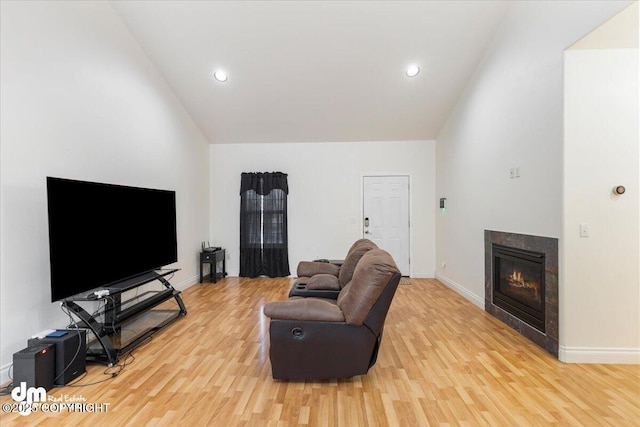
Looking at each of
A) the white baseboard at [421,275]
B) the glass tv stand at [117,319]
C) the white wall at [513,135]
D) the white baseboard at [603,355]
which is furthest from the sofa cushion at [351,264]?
the white baseboard at [421,275]

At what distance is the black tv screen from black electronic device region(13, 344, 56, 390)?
14.9 inches

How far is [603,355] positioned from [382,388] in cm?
204

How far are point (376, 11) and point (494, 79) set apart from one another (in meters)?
1.72

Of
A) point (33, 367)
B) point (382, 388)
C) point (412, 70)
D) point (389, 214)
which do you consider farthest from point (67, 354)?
point (389, 214)

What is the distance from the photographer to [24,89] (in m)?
2.59

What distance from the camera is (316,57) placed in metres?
4.39

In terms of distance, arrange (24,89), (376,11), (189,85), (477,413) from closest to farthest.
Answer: (477,413), (24,89), (376,11), (189,85)

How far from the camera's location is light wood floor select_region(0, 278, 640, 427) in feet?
6.61

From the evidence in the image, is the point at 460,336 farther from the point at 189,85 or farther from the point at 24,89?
the point at 189,85

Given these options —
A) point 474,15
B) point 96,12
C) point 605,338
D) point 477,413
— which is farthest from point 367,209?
point 96,12

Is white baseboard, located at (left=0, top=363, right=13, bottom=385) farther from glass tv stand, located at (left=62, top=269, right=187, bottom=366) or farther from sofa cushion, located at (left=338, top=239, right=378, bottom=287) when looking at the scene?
sofa cushion, located at (left=338, top=239, right=378, bottom=287)

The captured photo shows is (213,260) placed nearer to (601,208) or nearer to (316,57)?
(316,57)

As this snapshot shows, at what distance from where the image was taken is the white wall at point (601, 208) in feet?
8.85

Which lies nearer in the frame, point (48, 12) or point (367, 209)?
point (48, 12)
